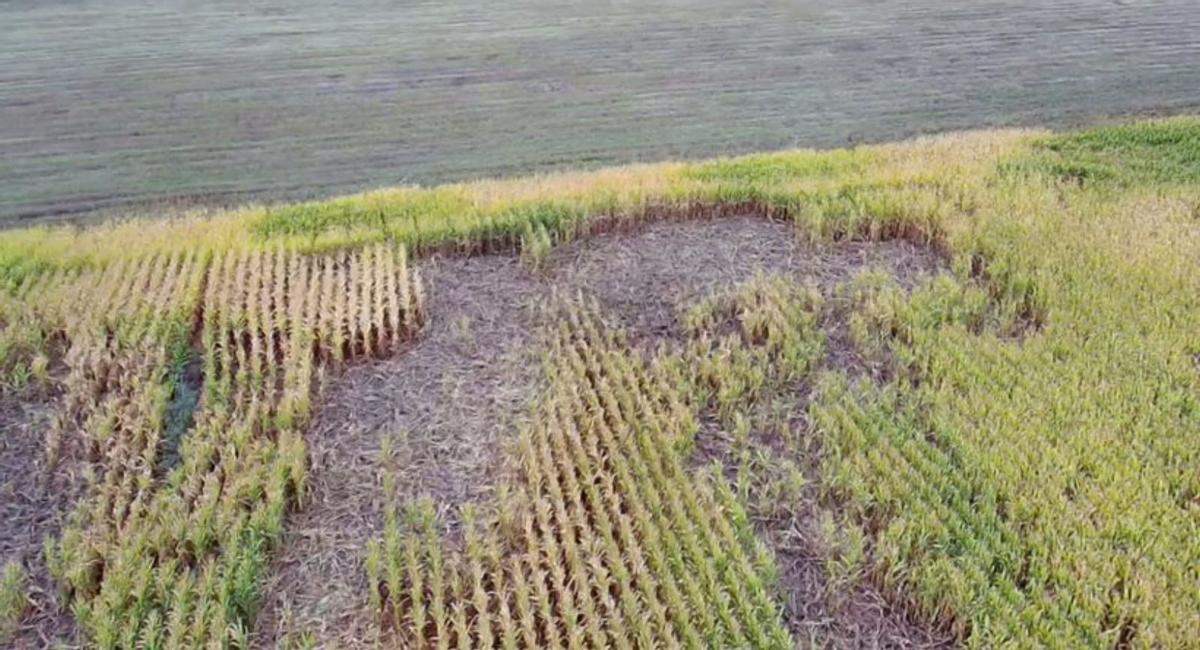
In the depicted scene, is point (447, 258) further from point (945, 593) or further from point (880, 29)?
point (880, 29)

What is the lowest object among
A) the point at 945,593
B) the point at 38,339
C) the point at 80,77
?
the point at 945,593

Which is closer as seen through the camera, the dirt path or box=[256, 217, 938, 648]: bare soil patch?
box=[256, 217, 938, 648]: bare soil patch

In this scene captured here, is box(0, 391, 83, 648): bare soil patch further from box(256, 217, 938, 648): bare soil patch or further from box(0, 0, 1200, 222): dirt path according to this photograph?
box(0, 0, 1200, 222): dirt path

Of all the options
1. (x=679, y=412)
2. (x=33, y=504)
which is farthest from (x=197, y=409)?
(x=679, y=412)

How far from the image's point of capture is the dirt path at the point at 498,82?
10977 millimetres

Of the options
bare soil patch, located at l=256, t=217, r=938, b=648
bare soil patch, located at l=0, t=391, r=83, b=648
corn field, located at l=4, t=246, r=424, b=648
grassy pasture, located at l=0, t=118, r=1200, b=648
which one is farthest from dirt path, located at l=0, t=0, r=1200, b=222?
bare soil patch, located at l=0, t=391, r=83, b=648

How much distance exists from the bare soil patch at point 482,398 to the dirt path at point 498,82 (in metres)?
3.41

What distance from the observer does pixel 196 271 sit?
24.0ft

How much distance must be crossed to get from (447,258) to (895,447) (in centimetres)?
404

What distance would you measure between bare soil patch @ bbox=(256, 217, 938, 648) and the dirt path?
3.41 metres

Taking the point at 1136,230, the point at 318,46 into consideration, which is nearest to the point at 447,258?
the point at 1136,230

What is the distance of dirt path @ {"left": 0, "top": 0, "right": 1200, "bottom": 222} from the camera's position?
36.0ft

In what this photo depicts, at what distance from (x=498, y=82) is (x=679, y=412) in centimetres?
890

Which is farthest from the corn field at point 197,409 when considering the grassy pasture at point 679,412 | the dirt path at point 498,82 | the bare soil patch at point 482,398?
the dirt path at point 498,82
